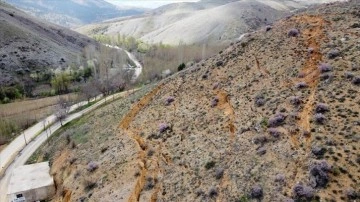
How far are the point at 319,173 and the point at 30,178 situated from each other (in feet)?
120

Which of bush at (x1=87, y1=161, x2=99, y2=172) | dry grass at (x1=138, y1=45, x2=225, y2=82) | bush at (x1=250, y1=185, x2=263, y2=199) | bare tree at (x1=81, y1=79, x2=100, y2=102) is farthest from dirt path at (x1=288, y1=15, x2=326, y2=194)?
dry grass at (x1=138, y1=45, x2=225, y2=82)

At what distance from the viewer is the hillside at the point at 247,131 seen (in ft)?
87.9

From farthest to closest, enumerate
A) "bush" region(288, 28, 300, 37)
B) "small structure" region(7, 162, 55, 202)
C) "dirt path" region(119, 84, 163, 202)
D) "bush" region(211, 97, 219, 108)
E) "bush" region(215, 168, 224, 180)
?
"bush" region(288, 28, 300, 37) < "small structure" region(7, 162, 55, 202) < "bush" region(211, 97, 219, 108) < "dirt path" region(119, 84, 163, 202) < "bush" region(215, 168, 224, 180)

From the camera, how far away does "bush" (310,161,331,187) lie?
973 inches

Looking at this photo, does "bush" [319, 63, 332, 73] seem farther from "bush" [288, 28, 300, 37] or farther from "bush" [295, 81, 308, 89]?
"bush" [288, 28, 300, 37]

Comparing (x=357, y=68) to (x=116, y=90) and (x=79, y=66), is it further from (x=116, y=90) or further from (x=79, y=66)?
(x=79, y=66)

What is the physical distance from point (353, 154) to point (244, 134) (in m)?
9.94

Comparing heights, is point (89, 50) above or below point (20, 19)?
below

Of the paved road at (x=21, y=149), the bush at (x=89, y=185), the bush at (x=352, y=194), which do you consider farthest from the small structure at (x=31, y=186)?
the bush at (x=352, y=194)

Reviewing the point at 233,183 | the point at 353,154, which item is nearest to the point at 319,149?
the point at 353,154

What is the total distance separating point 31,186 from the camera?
4291cm

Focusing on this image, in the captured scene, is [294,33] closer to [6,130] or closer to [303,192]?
[303,192]

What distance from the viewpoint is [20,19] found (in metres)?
151

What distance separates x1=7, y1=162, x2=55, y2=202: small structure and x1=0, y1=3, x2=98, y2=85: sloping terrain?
70.6 meters
